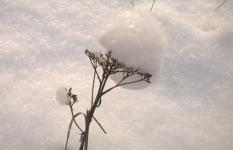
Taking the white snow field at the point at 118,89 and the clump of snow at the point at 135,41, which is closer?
the clump of snow at the point at 135,41

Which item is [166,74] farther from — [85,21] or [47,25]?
[47,25]

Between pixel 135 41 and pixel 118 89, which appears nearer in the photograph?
pixel 135 41

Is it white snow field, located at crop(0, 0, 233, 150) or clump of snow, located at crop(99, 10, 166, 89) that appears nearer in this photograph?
clump of snow, located at crop(99, 10, 166, 89)

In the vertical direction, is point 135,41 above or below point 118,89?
below
